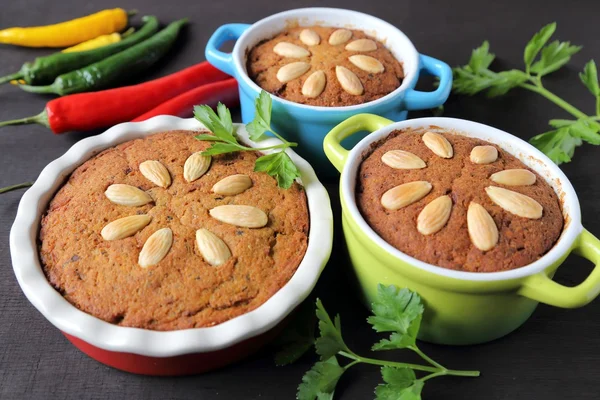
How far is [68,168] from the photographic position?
2.15 metres

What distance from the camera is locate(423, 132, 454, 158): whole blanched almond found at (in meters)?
2.00

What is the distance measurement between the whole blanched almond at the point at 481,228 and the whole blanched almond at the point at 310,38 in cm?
117

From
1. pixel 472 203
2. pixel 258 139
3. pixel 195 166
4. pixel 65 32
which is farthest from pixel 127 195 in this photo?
pixel 65 32

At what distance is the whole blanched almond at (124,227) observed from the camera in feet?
6.15

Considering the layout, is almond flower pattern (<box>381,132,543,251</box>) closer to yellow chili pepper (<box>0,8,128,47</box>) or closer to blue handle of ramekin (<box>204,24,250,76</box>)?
blue handle of ramekin (<box>204,24,250,76</box>)

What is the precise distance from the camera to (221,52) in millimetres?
2609

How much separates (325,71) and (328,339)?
1.15 meters

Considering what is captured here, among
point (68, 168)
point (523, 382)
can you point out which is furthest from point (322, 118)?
point (523, 382)

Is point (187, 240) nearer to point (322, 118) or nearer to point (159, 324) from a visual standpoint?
point (159, 324)

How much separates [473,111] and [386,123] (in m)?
0.99

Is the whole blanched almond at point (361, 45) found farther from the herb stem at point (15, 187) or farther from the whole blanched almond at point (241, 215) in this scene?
the herb stem at point (15, 187)

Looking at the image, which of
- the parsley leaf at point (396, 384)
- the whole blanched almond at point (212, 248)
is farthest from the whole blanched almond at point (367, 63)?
the parsley leaf at point (396, 384)

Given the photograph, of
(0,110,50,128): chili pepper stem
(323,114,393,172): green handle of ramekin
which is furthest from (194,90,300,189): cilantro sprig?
(0,110,50,128): chili pepper stem

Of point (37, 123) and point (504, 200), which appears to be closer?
point (504, 200)
